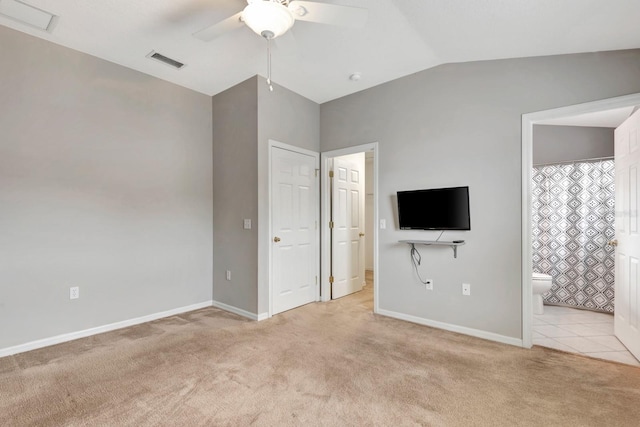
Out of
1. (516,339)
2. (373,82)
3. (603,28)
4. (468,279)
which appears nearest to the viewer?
(603,28)

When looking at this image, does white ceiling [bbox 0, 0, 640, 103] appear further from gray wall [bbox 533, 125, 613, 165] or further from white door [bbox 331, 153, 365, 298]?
gray wall [bbox 533, 125, 613, 165]

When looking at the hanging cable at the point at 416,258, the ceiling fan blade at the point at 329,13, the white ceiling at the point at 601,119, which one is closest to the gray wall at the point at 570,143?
the white ceiling at the point at 601,119

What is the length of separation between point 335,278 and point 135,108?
10.7ft

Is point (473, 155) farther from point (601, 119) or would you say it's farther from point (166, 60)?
point (166, 60)

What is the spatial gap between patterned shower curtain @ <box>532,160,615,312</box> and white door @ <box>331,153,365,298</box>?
2452 millimetres

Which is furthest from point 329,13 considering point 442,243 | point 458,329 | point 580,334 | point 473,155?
point 580,334

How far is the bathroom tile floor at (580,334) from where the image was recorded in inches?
103

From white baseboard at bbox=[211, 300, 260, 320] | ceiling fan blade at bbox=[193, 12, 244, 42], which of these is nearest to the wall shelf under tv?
white baseboard at bbox=[211, 300, 260, 320]

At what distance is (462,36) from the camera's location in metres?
2.59

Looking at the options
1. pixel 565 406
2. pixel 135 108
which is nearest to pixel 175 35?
pixel 135 108

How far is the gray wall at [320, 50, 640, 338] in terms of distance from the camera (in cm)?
→ 262

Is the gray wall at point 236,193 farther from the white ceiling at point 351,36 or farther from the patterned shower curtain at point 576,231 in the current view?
the patterned shower curtain at point 576,231

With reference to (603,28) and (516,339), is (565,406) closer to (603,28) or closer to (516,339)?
(516,339)

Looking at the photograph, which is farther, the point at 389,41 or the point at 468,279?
the point at 468,279
